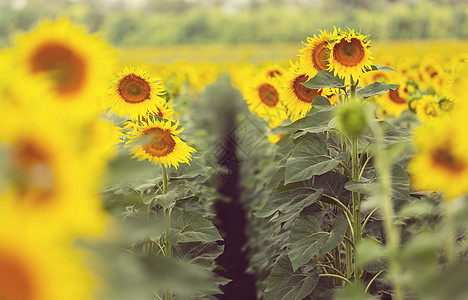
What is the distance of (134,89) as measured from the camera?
2.03 m

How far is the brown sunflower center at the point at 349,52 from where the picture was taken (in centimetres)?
196

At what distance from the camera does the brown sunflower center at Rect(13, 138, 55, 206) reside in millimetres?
596

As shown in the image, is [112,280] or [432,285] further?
[432,285]

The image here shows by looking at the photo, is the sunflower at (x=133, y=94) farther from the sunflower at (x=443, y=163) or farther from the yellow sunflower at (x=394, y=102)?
the yellow sunflower at (x=394, y=102)

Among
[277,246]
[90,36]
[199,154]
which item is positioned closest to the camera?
[90,36]

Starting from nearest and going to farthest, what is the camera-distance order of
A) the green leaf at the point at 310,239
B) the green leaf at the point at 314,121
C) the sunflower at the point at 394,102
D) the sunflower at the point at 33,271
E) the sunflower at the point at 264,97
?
A: the sunflower at the point at 33,271 < the green leaf at the point at 310,239 < the green leaf at the point at 314,121 < the sunflower at the point at 264,97 < the sunflower at the point at 394,102

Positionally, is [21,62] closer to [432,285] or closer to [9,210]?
[9,210]

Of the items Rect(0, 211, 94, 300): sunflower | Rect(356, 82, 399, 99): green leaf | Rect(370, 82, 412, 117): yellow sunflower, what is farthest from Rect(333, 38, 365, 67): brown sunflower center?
Rect(0, 211, 94, 300): sunflower

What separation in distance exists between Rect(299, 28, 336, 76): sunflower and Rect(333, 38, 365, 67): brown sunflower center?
0.07m

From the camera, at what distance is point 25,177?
0.59 metres

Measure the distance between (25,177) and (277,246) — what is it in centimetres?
201

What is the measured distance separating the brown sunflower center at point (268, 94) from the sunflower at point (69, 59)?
6.27 ft

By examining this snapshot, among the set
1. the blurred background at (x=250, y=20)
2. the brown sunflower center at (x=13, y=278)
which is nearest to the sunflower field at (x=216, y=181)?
the brown sunflower center at (x=13, y=278)

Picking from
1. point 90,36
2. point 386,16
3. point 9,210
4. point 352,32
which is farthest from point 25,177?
point 386,16
